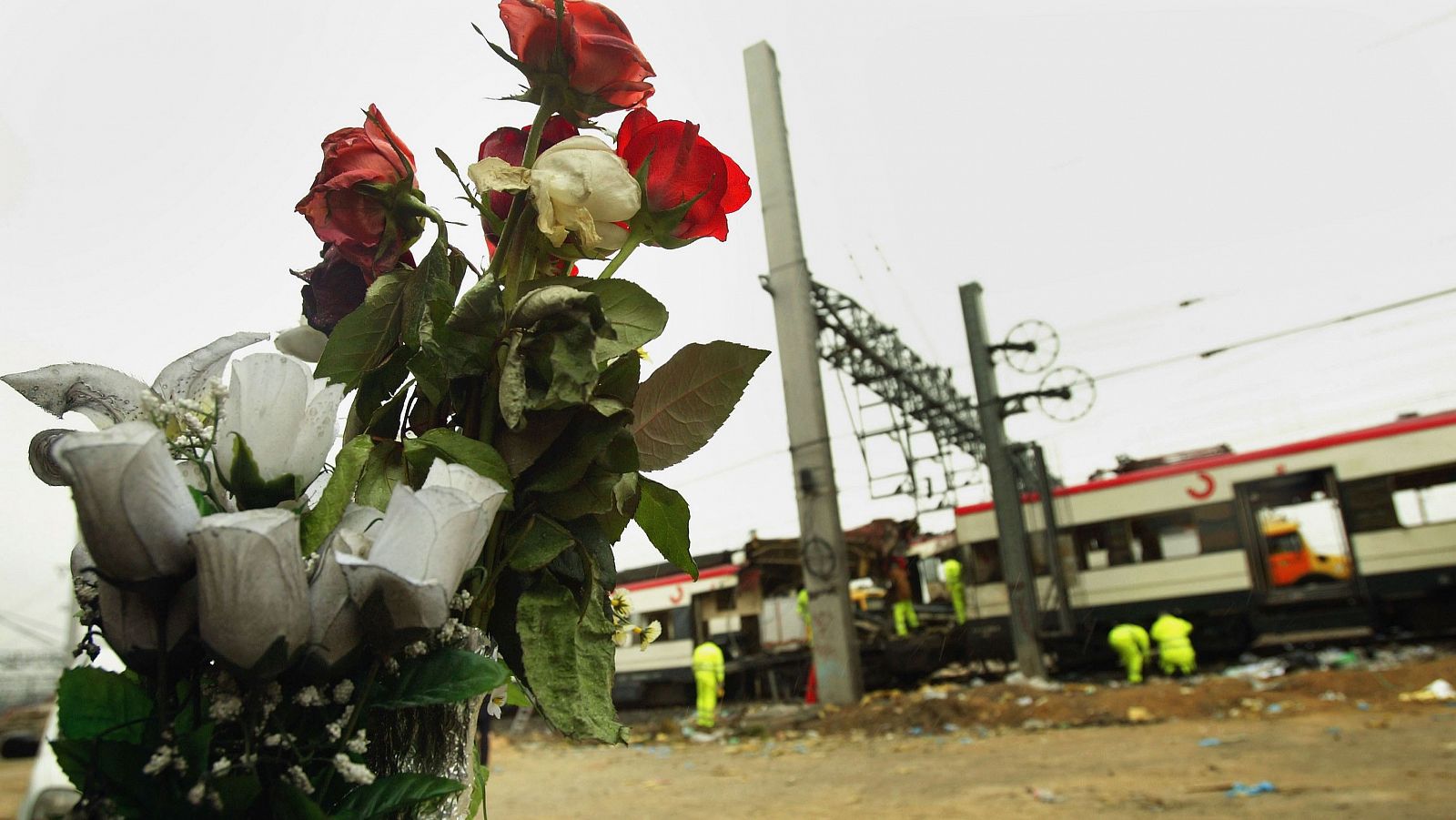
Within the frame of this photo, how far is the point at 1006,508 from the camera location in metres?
9.09

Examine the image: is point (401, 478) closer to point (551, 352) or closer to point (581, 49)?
point (551, 352)

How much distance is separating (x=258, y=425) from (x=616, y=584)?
0.77 feet

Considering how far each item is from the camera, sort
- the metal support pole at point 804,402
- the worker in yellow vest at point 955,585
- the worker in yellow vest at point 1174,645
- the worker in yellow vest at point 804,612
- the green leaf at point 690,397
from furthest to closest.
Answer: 1. the worker in yellow vest at point 955,585
2. the worker in yellow vest at point 804,612
3. the worker in yellow vest at point 1174,645
4. the metal support pole at point 804,402
5. the green leaf at point 690,397

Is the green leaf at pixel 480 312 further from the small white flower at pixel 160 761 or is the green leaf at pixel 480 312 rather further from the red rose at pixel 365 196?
the small white flower at pixel 160 761

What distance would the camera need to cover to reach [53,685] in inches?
15.7

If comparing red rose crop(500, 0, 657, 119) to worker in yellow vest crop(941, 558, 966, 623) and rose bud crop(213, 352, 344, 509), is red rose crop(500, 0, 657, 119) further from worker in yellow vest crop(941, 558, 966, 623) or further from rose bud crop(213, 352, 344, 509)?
worker in yellow vest crop(941, 558, 966, 623)

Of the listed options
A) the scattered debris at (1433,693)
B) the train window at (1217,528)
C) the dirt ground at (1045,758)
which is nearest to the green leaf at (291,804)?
the dirt ground at (1045,758)

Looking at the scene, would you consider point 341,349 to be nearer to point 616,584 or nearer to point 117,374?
point 117,374

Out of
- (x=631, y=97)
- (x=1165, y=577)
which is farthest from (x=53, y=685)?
(x=1165, y=577)

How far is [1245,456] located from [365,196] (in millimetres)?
10293

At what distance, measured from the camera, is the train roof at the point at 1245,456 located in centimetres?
877

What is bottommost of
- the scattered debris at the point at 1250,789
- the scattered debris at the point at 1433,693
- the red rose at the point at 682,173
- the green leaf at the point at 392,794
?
the scattered debris at the point at 1433,693

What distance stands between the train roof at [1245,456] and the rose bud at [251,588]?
1008 cm

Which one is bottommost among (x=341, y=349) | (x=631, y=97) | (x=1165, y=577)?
(x=1165, y=577)
